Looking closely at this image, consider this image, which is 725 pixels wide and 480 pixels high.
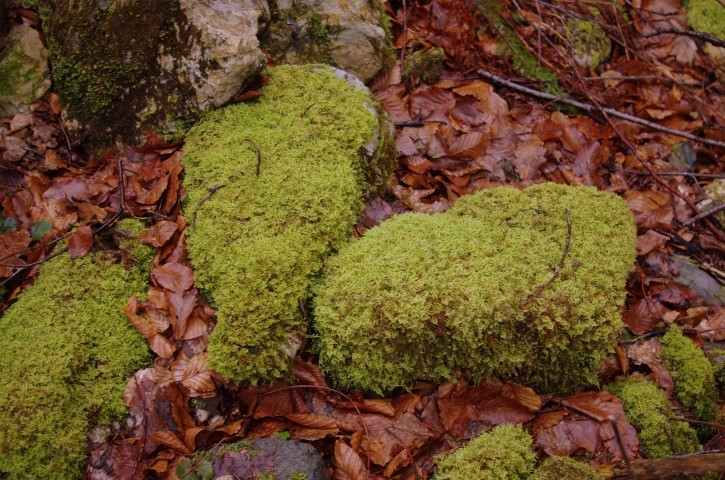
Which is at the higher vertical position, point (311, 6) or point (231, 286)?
point (311, 6)

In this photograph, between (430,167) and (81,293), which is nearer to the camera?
(81,293)

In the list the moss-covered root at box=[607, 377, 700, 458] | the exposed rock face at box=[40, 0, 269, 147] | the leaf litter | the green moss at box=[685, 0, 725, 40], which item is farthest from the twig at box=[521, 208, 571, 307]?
the green moss at box=[685, 0, 725, 40]

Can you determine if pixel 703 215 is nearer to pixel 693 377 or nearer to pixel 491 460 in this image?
pixel 693 377

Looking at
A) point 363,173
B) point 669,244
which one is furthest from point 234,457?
point 669,244

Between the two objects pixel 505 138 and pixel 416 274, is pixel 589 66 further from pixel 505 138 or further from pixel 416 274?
pixel 416 274

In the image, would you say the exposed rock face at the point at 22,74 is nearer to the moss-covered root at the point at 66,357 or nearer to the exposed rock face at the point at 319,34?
the moss-covered root at the point at 66,357
